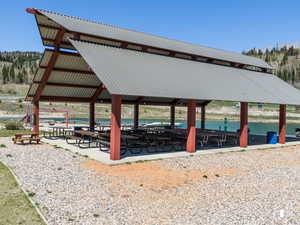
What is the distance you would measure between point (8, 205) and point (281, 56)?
18393cm

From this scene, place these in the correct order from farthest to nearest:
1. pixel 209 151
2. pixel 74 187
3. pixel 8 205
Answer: pixel 209 151 → pixel 74 187 → pixel 8 205

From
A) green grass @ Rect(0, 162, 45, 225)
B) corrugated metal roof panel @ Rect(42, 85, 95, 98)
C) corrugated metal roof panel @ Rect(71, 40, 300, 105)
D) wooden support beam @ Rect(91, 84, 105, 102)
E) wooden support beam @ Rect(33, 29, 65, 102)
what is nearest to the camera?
green grass @ Rect(0, 162, 45, 225)

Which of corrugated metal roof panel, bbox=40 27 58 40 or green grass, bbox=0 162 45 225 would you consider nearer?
green grass, bbox=0 162 45 225

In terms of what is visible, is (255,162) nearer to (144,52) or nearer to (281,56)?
(144,52)

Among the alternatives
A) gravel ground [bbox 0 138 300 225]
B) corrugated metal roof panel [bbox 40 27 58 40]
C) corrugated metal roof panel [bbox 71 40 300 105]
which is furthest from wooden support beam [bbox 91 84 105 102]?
gravel ground [bbox 0 138 300 225]

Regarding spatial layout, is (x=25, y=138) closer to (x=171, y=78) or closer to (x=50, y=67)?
(x=50, y=67)

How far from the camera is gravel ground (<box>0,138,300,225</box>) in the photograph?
5359 millimetres

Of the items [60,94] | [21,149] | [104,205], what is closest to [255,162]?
[104,205]

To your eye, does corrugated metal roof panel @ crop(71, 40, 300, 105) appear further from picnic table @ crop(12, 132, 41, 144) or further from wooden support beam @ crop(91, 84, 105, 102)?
picnic table @ crop(12, 132, 41, 144)

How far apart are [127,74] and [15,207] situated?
24.2ft

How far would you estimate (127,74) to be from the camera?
11.5 m

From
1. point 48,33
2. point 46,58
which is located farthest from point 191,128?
point 48,33

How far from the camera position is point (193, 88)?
1322 centimetres

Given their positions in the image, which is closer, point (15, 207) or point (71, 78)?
point (15, 207)
